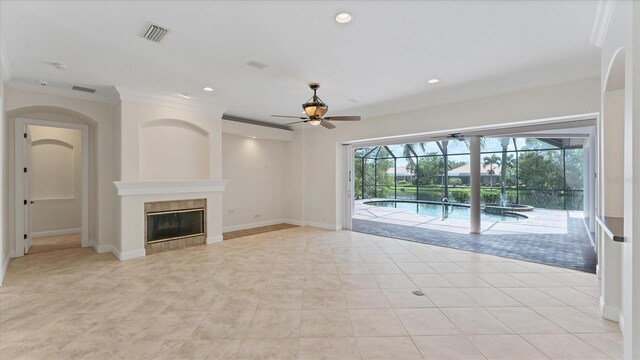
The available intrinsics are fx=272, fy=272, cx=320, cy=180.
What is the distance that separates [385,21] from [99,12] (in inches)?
106

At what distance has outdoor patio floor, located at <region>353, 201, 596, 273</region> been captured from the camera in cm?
478

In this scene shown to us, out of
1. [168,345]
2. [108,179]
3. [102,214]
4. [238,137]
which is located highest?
[238,137]

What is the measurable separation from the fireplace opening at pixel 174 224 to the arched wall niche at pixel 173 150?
2.35 feet

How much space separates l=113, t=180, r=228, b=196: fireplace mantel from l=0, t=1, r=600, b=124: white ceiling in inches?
65.0

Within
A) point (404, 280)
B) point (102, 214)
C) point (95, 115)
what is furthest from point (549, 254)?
point (95, 115)

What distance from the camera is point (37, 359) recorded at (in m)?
2.14

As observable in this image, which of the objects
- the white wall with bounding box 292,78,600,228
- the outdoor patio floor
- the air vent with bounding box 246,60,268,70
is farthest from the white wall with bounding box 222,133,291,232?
the air vent with bounding box 246,60,268,70

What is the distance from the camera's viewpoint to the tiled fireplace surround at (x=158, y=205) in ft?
15.6

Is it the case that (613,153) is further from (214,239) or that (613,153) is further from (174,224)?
(174,224)

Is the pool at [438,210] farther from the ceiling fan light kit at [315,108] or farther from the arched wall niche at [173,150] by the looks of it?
the arched wall niche at [173,150]

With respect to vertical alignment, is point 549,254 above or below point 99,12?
below

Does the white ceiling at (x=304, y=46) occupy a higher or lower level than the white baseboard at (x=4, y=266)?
higher

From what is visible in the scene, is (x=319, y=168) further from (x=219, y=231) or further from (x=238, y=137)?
(x=219, y=231)

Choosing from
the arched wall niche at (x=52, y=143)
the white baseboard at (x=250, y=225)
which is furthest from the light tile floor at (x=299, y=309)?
the arched wall niche at (x=52, y=143)
